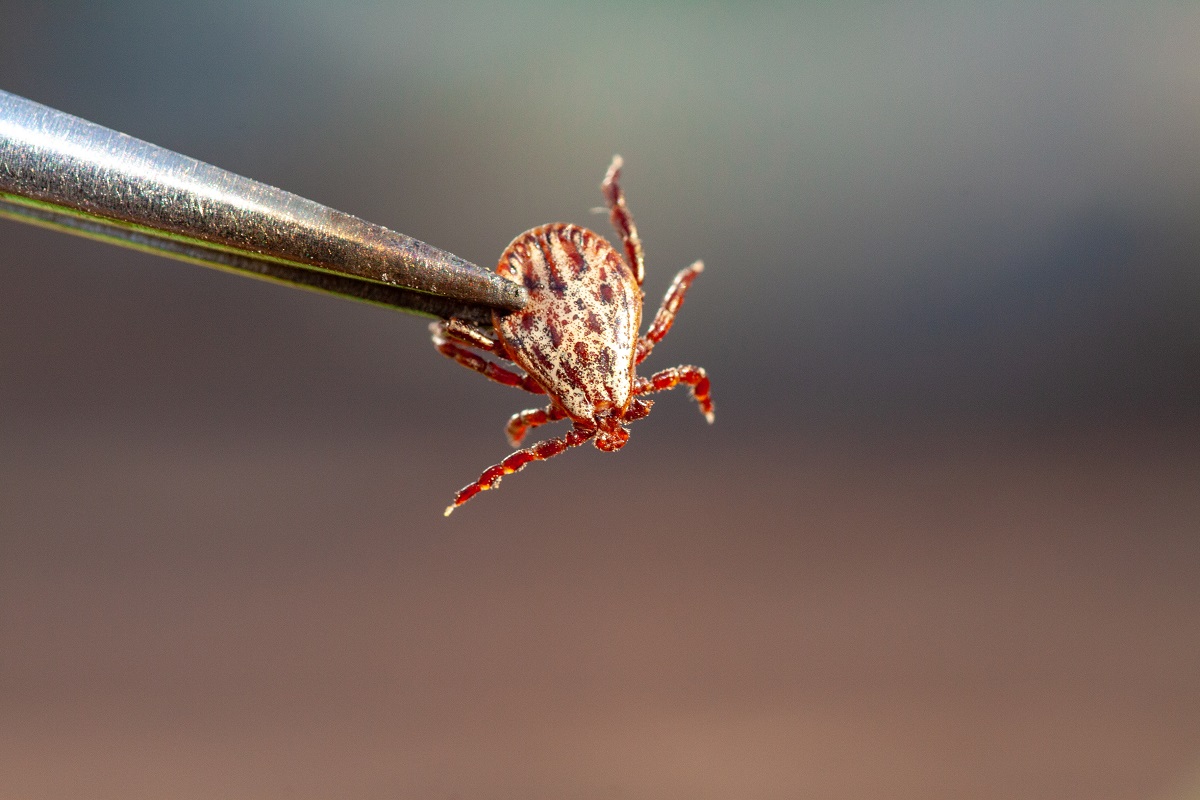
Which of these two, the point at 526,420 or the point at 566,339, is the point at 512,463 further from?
the point at 566,339

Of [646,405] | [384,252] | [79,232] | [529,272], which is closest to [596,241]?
[529,272]

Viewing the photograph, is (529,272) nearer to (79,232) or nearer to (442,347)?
(442,347)

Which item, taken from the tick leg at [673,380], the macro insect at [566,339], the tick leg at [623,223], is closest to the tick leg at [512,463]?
the macro insect at [566,339]

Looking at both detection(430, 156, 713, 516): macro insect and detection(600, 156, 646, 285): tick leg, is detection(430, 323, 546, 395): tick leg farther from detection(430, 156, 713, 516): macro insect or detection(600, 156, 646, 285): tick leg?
detection(600, 156, 646, 285): tick leg

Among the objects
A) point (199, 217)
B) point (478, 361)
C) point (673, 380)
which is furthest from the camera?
point (673, 380)

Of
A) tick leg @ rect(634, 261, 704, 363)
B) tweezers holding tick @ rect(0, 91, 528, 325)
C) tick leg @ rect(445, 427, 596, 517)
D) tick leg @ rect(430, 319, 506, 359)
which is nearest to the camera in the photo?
tweezers holding tick @ rect(0, 91, 528, 325)

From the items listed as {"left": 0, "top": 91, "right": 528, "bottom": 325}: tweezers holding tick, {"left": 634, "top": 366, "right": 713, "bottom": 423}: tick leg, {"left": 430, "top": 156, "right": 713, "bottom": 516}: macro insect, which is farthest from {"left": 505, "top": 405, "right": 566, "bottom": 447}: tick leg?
{"left": 0, "top": 91, "right": 528, "bottom": 325}: tweezers holding tick

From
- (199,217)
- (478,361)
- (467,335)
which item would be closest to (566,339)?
(467,335)
